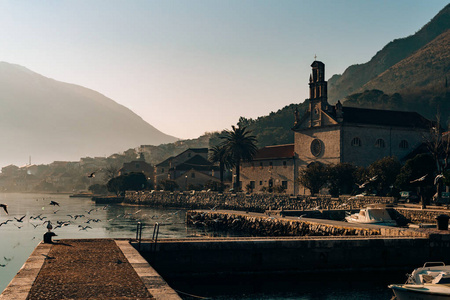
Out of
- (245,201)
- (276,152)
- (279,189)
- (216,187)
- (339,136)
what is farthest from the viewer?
(216,187)

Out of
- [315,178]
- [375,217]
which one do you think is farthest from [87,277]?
[315,178]

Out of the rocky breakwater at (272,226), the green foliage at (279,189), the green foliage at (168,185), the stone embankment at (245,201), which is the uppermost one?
the green foliage at (168,185)

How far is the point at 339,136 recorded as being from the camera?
284 ft

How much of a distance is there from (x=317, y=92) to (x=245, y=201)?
22.2 m

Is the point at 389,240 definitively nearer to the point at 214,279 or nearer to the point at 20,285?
the point at 214,279

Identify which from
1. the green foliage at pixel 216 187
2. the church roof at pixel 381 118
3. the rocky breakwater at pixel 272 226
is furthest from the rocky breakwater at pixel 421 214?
the green foliage at pixel 216 187

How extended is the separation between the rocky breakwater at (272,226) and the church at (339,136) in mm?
24172

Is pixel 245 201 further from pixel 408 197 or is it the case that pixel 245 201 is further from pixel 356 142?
pixel 408 197

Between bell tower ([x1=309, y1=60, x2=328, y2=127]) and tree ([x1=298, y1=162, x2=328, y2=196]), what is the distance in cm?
1060

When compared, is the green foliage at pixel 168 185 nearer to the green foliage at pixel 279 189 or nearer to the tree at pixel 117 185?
the tree at pixel 117 185

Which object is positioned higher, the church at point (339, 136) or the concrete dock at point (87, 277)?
the church at point (339, 136)

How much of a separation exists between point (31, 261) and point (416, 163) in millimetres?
46598

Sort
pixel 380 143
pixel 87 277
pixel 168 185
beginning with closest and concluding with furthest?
1. pixel 87 277
2. pixel 380 143
3. pixel 168 185

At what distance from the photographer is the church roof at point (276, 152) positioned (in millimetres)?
100231
